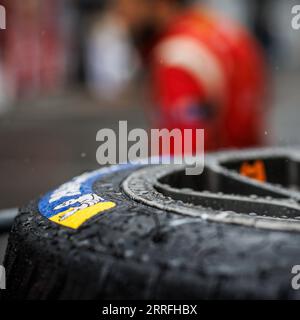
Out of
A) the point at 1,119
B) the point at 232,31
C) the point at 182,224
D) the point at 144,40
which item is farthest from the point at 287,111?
the point at 182,224

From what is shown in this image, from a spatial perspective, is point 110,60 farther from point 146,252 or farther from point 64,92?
point 146,252

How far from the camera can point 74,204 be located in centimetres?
134

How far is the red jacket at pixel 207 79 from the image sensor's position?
4.34 meters

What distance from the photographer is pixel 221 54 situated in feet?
14.3

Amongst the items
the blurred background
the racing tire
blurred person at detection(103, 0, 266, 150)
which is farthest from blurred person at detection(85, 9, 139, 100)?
the racing tire

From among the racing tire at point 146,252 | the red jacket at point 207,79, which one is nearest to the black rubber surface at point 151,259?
the racing tire at point 146,252

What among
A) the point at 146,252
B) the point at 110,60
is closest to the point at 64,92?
the point at 110,60

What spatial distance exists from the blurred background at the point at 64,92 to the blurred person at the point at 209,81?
1.23 m

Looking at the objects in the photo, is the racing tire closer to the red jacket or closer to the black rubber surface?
the black rubber surface

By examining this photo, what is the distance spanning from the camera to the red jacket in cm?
434

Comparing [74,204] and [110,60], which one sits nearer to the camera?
[74,204]

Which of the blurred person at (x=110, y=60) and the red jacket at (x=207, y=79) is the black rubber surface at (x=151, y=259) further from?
the blurred person at (x=110, y=60)

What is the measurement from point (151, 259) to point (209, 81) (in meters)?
3.41
